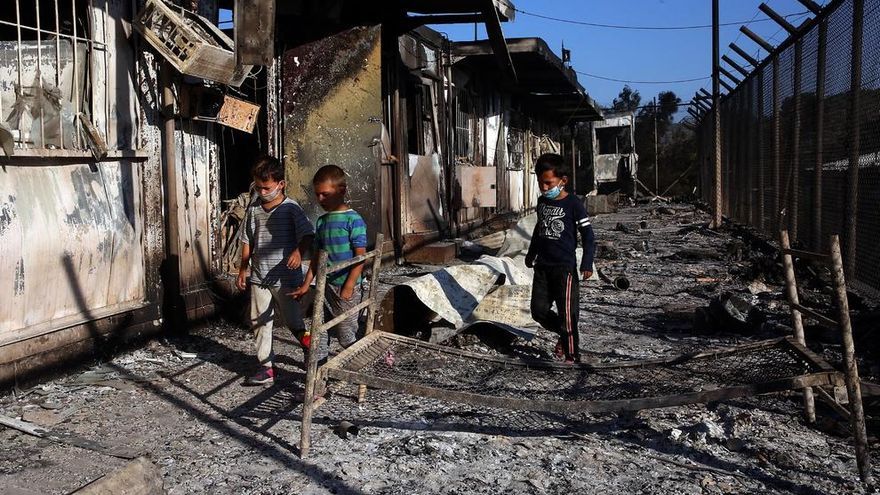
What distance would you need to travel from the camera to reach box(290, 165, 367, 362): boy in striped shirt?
4.30 m

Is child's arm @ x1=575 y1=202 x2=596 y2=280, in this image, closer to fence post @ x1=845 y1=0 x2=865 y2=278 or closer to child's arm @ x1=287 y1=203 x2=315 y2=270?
child's arm @ x1=287 y1=203 x2=315 y2=270

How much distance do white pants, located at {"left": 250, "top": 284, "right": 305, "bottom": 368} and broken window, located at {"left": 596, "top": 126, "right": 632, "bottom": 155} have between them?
2911cm

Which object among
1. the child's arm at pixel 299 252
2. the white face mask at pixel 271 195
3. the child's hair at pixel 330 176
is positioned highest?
the child's hair at pixel 330 176

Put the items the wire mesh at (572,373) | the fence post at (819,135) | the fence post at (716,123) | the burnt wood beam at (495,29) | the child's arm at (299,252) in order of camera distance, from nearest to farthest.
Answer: the wire mesh at (572,373)
the child's arm at (299,252)
the fence post at (819,135)
the burnt wood beam at (495,29)
the fence post at (716,123)

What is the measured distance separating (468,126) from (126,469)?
12.0 m

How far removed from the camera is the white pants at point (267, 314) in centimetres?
452

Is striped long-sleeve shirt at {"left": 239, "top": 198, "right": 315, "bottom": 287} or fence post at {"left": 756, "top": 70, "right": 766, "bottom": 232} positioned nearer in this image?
striped long-sleeve shirt at {"left": 239, "top": 198, "right": 315, "bottom": 287}

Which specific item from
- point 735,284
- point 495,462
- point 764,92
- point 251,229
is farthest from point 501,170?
point 495,462

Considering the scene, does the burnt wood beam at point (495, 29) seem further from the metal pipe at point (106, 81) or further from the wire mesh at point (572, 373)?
the wire mesh at point (572, 373)

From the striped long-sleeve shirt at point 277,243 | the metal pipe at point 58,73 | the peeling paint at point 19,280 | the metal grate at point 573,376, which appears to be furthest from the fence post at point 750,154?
the peeling paint at point 19,280

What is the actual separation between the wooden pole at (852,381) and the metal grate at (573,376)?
104mm

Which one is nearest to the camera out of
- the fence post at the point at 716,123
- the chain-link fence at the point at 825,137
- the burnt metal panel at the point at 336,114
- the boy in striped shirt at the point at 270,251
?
the boy in striped shirt at the point at 270,251

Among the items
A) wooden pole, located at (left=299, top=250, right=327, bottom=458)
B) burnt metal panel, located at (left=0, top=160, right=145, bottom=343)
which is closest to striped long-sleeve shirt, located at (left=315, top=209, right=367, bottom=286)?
wooden pole, located at (left=299, top=250, right=327, bottom=458)

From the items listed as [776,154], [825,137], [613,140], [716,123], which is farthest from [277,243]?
[613,140]
